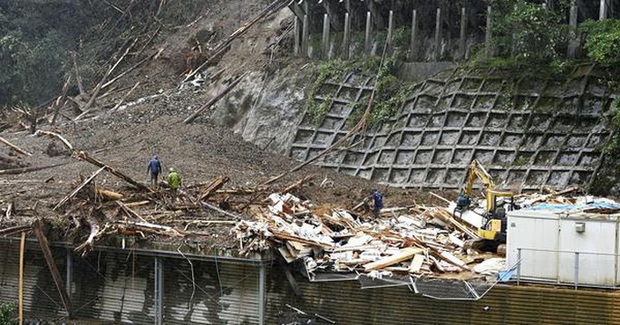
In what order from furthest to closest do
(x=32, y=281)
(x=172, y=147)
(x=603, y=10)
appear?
1. (x=172, y=147)
2. (x=603, y=10)
3. (x=32, y=281)

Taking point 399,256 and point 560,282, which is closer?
point 560,282

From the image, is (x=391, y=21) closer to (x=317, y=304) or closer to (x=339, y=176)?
(x=339, y=176)

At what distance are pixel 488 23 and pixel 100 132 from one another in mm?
16330

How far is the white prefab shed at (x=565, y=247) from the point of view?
56.9 feet

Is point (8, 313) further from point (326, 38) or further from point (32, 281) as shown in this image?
point (326, 38)

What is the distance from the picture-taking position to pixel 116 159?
31.7 metres

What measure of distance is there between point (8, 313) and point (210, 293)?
4.54 m

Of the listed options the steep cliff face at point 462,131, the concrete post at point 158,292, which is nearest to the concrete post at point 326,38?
the steep cliff face at point 462,131

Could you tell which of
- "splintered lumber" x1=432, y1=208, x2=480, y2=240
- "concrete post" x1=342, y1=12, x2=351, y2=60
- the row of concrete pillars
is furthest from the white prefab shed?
"concrete post" x1=342, y1=12, x2=351, y2=60

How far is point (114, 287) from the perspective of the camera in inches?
819

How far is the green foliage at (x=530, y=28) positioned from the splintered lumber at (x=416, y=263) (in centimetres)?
1196

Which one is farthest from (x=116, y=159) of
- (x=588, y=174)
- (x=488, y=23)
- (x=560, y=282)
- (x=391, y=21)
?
(x=560, y=282)

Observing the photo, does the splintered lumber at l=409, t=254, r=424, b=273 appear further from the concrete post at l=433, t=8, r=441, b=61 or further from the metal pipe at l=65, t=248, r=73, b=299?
the concrete post at l=433, t=8, r=441, b=61

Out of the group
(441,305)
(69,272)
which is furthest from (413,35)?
(441,305)
